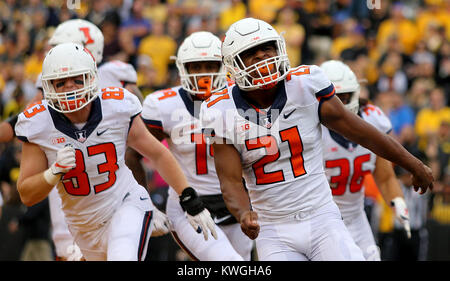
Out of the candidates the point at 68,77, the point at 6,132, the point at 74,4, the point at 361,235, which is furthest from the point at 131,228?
the point at 74,4

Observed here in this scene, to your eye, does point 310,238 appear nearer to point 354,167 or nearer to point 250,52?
point 250,52

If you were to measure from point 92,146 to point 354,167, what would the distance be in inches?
84.6

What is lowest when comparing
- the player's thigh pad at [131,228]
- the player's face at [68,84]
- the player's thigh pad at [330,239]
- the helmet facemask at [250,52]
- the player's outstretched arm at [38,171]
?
the player's thigh pad at [131,228]

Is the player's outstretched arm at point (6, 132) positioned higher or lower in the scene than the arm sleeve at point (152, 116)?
lower

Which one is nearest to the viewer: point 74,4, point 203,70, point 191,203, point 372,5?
point 191,203

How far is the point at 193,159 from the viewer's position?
5.54 meters

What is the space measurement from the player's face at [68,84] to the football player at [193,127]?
1.03 meters

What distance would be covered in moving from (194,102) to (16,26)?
8520mm

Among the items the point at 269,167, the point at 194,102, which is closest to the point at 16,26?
the point at 194,102

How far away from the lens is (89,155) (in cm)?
463

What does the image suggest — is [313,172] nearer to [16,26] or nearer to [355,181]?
[355,181]

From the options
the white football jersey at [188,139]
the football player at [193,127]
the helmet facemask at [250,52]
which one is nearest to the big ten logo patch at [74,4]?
the football player at [193,127]

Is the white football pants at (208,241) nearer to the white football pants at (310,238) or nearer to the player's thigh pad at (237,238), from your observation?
the player's thigh pad at (237,238)

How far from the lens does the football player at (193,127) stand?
18.1 ft
